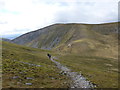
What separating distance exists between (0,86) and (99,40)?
538 ft

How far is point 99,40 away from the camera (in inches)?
6732

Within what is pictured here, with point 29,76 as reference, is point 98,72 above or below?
below

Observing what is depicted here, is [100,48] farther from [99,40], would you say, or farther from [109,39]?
[109,39]

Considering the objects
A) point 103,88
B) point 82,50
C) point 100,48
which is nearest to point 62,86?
point 103,88

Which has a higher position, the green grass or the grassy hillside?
the grassy hillside

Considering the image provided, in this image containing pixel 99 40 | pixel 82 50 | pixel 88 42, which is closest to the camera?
pixel 82 50

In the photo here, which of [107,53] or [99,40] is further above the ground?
[99,40]

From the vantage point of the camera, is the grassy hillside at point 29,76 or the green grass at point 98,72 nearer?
the grassy hillside at point 29,76

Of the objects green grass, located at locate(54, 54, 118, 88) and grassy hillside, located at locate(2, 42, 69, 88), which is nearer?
grassy hillside, located at locate(2, 42, 69, 88)

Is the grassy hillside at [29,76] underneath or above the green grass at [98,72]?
above

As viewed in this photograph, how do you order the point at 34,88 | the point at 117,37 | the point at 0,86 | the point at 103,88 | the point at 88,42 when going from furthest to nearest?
the point at 117,37 → the point at 88,42 → the point at 103,88 → the point at 34,88 → the point at 0,86

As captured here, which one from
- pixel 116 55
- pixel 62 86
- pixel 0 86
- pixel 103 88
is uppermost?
pixel 0 86

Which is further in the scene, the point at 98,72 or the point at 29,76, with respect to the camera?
the point at 98,72

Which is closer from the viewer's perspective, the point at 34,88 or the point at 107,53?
the point at 34,88
